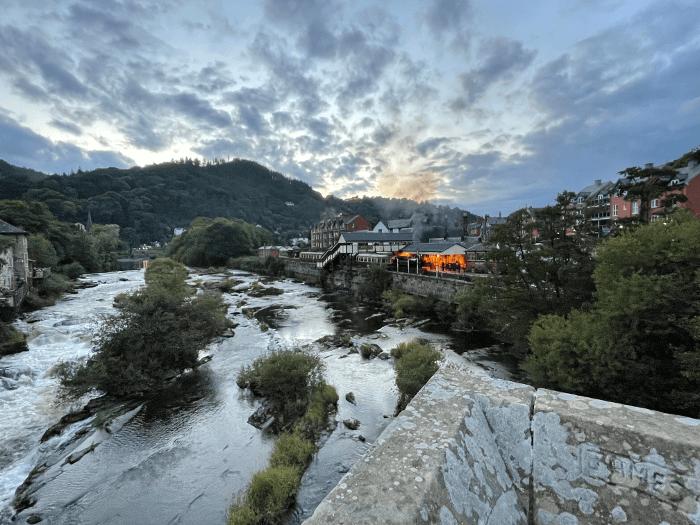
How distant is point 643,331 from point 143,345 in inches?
731

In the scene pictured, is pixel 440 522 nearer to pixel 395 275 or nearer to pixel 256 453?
pixel 256 453

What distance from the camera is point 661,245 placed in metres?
9.65

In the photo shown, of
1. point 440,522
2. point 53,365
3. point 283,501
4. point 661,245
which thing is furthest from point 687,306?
point 53,365

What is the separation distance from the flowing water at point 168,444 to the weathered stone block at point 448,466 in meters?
6.90

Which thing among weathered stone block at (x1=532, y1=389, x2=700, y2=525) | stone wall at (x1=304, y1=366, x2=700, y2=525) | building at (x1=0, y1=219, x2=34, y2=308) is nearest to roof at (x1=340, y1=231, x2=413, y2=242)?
building at (x1=0, y1=219, x2=34, y2=308)

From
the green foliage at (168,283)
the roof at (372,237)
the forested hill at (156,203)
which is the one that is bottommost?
the green foliage at (168,283)

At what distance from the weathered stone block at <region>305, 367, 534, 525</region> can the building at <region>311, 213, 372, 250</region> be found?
72369mm

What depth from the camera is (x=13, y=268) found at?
90.3ft

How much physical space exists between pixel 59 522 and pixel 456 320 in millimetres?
22167

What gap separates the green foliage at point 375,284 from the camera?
113ft

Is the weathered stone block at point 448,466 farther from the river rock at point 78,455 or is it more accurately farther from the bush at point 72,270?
the bush at point 72,270

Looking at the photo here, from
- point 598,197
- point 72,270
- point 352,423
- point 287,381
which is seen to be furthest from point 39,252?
point 598,197

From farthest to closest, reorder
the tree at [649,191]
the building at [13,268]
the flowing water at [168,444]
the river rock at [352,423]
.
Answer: the building at [13,268]
the tree at [649,191]
the river rock at [352,423]
the flowing water at [168,444]

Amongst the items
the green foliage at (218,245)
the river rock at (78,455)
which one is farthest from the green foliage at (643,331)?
the green foliage at (218,245)
